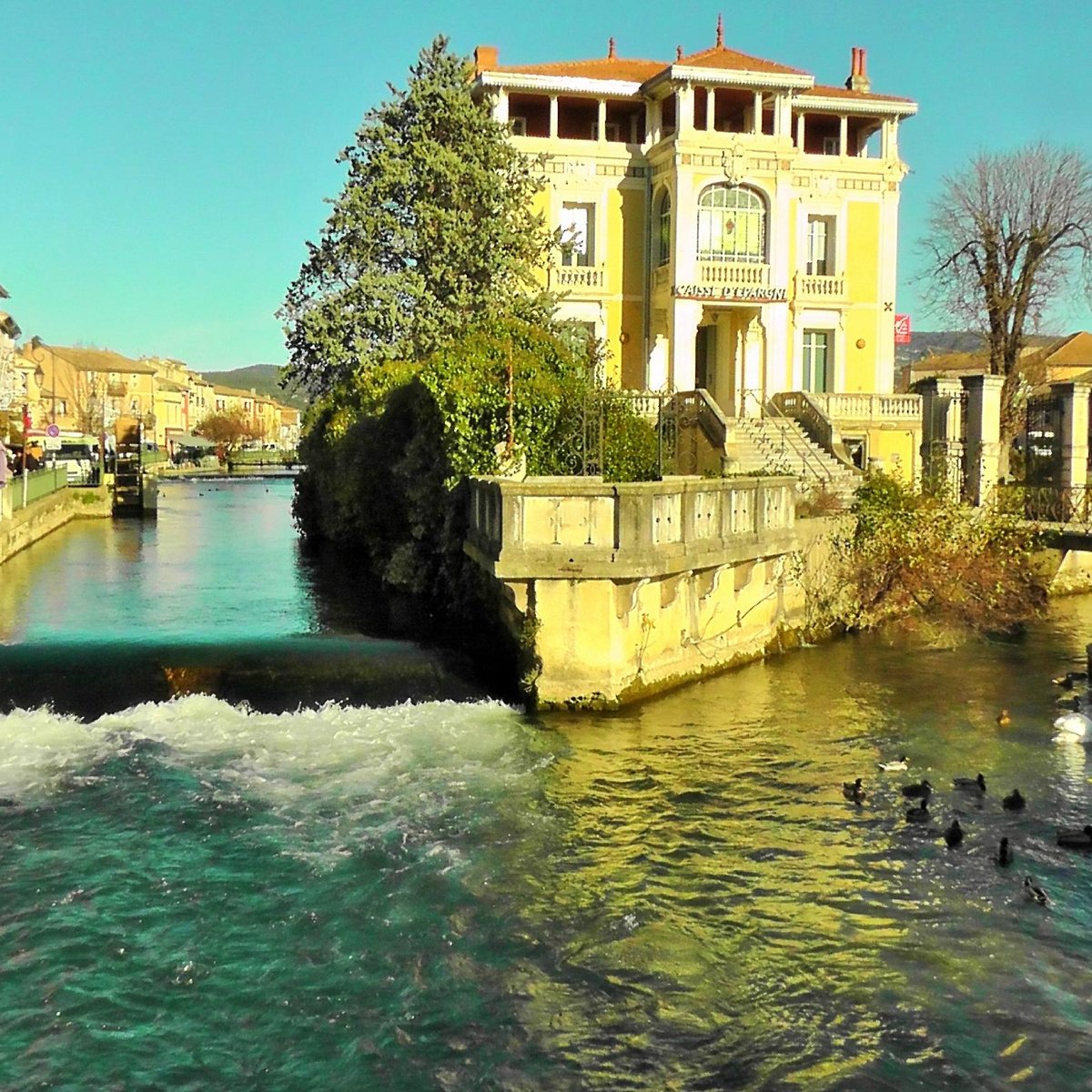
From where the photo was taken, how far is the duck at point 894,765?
13.8 meters

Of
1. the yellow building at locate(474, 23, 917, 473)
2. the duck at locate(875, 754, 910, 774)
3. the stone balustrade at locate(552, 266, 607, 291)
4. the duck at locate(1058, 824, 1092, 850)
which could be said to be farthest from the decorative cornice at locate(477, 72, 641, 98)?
Answer: the duck at locate(1058, 824, 1092, 850)

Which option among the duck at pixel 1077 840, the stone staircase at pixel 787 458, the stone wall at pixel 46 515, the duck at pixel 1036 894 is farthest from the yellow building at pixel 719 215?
the duck at pixel 1036 894

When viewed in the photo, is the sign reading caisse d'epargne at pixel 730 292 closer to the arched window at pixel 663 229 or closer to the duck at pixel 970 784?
the arched window at pixel 663 229

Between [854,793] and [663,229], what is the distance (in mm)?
24860

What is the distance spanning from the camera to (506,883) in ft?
33.9

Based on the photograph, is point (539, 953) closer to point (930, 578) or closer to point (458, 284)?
point (930, 578)

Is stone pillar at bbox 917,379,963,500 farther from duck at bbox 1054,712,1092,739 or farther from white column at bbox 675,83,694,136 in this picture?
duck at bbox 1054,712,1092,739

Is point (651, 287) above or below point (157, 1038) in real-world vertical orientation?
above

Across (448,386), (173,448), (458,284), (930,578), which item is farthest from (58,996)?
(173,448)

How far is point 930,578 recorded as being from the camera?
76.3ft

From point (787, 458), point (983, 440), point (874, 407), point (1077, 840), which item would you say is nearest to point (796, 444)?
point (787, 458)

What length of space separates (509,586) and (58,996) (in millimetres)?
8426

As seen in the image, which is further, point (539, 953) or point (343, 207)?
point (343, 207)

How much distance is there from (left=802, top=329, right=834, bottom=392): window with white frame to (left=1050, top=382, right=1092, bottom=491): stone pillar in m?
8.36
